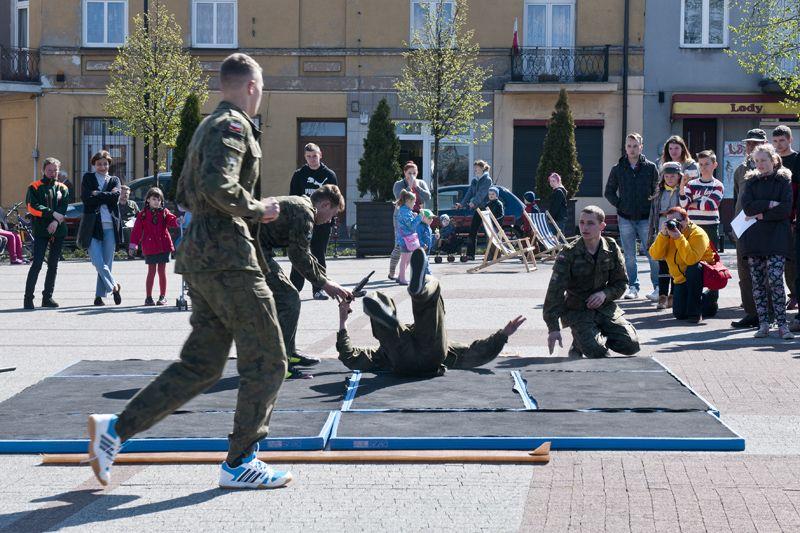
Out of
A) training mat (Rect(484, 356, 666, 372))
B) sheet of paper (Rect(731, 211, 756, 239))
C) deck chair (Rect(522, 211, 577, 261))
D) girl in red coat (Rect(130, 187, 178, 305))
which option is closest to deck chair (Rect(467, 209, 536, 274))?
deck chair (Rect(522, 211, 577, 261))

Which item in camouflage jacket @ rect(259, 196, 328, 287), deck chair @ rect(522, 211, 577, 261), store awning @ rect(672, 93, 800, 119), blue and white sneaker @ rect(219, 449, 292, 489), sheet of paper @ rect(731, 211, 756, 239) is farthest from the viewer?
store awning @ rect(672, 93, 800, 119)

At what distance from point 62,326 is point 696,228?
6.80 m

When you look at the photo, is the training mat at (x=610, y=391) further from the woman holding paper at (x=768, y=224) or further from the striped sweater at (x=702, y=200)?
the striped sweater at (x=702, y=200)

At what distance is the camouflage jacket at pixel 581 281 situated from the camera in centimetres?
1001

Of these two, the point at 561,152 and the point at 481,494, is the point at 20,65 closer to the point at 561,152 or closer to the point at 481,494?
the point at 561,152

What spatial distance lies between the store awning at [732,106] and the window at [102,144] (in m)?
15.2

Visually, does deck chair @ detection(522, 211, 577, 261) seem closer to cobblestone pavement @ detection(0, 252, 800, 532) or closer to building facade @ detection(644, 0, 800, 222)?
building facade @ detection(644, 0, 800, 222)

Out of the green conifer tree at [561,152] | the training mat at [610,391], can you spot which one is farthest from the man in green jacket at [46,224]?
the green conifer tree at [561,152]

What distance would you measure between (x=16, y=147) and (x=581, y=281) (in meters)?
29.2

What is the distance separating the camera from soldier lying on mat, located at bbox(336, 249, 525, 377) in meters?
8.54

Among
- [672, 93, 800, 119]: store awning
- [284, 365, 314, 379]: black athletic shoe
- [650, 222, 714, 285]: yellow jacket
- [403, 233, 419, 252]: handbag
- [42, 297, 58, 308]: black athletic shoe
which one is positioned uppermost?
[672, 93, 800, 119]: store awning

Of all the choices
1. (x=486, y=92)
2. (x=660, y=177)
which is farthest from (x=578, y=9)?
(x=660, y=177)

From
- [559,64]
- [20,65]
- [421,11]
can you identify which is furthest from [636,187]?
[20,65]

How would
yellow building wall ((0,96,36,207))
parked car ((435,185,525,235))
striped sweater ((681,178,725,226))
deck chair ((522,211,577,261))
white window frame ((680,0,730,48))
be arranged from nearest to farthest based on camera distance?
striped sweater ((681,178,725,226)) → deck chair ((522,211,577,261)) → parked car ((435,185,525,235)) → white window frame ((680,0,730,48)) → yellow building wall ((0,96,36,207))
